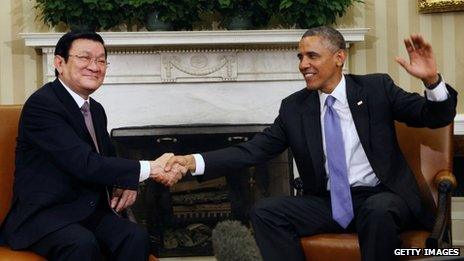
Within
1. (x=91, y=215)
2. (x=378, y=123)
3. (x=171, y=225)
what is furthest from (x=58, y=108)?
(x=171, y=225)

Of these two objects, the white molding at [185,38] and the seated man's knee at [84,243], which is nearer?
the seated man's knee at [84,243]

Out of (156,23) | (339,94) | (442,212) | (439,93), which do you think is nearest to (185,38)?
(156,23)

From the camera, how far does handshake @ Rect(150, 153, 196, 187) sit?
270 cm

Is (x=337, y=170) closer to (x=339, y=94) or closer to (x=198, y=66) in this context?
(x=339, y=94)

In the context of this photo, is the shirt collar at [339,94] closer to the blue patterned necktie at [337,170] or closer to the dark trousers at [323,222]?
the blue patterned necktie at [337,170]

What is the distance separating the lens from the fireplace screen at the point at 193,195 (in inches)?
165

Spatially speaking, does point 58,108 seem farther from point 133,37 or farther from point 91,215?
point 133,37

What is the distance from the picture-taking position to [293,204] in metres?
2.69

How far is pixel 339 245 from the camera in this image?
251 cm

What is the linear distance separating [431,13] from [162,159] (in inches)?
92.5

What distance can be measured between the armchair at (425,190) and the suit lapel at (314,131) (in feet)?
0.94

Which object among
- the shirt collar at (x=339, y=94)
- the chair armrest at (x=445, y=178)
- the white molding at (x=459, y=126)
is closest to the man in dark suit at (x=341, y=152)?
the shirt collar at (x=339, y=94)

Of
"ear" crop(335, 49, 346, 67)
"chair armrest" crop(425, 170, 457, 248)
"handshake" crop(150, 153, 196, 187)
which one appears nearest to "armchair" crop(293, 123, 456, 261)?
"chair armrest" crop(425, 170, 457, 248)

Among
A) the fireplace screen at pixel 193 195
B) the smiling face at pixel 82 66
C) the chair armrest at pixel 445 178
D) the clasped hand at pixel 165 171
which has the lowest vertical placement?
the fireplace screen at pixel 193 195
